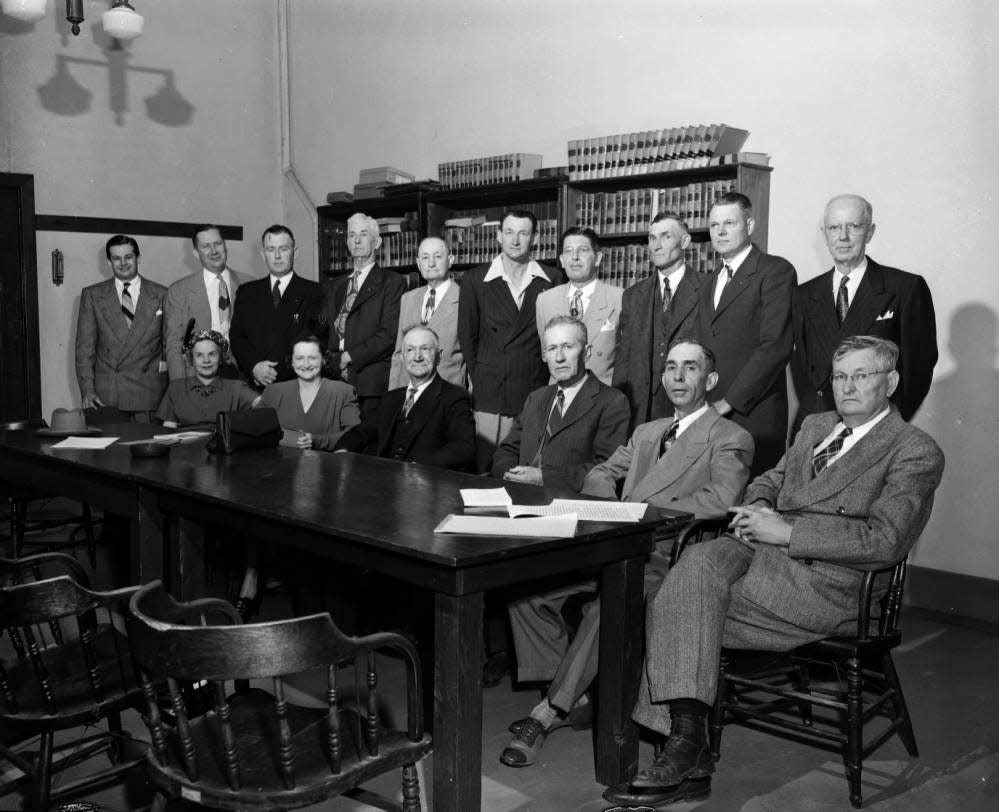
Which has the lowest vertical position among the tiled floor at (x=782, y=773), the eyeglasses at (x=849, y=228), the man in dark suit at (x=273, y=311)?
the tiled floor at (x=782, y=773)

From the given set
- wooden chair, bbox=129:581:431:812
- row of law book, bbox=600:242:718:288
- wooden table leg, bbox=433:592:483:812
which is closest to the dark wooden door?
row of law book, bbox=600:242:718:288

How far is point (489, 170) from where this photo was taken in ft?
21.9

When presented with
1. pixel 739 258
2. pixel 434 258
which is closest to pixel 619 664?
pixel 739 258

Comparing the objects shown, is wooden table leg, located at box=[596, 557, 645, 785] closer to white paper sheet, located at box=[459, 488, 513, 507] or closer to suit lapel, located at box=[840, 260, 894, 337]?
white paper sheet, located at box=[459, 488, 513, 507]

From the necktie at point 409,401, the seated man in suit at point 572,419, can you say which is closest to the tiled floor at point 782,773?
the seated man in suit at point 572,419

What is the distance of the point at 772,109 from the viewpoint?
5.44 metres

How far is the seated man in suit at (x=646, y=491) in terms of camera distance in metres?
3.18

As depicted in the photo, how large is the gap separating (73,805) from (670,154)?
4249 millimetres

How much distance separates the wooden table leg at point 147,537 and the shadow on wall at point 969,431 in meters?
3.49

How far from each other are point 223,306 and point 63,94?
2245mm

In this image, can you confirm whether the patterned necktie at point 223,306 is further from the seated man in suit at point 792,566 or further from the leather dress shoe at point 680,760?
the leather dress shoe at point 680,760

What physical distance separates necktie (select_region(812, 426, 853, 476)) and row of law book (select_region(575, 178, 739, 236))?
93.3 inches

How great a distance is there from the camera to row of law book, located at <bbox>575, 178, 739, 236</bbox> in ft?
17.9

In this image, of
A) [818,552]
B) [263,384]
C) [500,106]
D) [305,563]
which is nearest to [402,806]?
[818,552]
